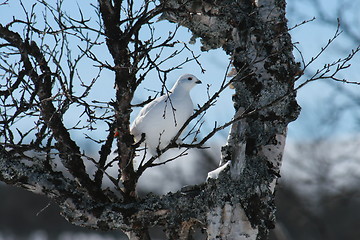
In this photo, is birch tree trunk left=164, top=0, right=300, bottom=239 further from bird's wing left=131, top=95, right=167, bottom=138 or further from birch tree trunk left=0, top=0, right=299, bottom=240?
bird's wing left=131, top=95, right=167, bottom=138

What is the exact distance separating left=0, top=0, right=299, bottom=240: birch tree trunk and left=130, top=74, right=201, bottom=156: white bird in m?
0.31

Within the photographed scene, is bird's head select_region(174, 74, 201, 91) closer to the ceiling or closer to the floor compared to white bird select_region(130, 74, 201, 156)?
closer to the ceiling

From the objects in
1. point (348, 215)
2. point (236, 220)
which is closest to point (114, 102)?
point (236, 220)

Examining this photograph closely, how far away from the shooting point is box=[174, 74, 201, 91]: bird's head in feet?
14.6

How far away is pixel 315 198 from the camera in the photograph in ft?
46.8

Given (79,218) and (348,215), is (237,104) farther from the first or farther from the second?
(348,215)

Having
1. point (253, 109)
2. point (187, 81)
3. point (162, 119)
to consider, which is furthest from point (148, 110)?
point (253, 109)

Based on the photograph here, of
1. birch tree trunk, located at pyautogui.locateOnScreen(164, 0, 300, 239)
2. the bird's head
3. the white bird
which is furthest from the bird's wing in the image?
birch tree trunk, located at pyautogui.locateOnScreen(164, 0, 300, 239)

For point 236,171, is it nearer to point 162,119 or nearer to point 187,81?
point 162,119

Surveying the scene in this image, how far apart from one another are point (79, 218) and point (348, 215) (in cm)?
1437

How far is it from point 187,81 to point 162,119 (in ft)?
1.34

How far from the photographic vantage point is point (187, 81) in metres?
4.46

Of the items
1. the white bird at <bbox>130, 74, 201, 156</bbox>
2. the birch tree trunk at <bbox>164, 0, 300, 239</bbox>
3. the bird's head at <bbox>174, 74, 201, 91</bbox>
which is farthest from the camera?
the bird's head at <bbox>174, 74, 201, 91</bbox>

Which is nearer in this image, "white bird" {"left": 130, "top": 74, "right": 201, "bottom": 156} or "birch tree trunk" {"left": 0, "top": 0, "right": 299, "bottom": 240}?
"birch tree trunk" {"left": 0, "top": 0, "right": 299, "bottom": 240}
